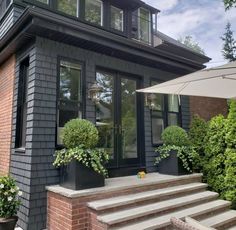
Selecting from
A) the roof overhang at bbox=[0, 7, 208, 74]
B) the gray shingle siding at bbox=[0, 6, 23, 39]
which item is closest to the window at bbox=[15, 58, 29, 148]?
the roof overhang at bbox=[0, 7, 208, 74]

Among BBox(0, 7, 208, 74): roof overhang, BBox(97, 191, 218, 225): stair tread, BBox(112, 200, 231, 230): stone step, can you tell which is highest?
BBox(0, 7, 208, 74): roof overhang

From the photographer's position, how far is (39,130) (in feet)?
14.7

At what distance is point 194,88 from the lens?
389 cm

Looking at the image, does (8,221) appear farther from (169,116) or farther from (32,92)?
(169,116)

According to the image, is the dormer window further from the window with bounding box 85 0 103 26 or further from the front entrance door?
the front entrance door

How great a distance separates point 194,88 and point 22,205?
3.49 m

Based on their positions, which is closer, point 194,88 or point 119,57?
point 194,88

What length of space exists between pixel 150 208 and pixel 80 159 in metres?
1.33

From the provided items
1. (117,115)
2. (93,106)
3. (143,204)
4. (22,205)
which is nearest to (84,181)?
(143,204)

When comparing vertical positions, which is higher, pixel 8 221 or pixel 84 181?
pixel 84 181

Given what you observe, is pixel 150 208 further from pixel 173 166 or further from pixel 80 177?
pixel 173 166

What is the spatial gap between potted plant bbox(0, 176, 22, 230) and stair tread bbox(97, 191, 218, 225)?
55.7 inches

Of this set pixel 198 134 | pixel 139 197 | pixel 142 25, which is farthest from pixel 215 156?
pixel 142 25

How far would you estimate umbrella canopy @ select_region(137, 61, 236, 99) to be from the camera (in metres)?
3.18
